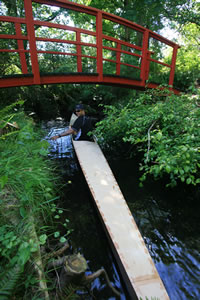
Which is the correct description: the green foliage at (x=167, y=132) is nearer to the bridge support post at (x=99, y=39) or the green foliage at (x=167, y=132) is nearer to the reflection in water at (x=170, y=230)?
the reflection in water at (x=170, y=230)

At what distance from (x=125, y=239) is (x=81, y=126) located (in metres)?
2.55

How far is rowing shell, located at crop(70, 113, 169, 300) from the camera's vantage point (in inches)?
55.5

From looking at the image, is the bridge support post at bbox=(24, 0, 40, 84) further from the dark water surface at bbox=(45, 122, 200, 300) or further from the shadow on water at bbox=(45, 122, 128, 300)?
the dark water surface at bbox=(45, 122, 200, 300)

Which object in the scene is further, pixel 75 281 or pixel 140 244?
pixel 140 244

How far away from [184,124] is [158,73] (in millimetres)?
8676

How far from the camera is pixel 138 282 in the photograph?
4.68 ft

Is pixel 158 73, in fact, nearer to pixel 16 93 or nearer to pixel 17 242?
pixel 16 93

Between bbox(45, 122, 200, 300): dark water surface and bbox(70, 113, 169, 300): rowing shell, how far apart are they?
0.99 ft

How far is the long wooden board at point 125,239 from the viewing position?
1409 mm

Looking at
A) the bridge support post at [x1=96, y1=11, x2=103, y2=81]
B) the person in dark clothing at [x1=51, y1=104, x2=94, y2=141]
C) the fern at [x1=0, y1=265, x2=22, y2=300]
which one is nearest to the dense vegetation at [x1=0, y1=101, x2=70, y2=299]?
the fern at [x1=0, y1=265, x2=22, y2=300]

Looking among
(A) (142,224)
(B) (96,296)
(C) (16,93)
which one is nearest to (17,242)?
(B) (96,296)

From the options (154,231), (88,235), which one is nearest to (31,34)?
(88,235)

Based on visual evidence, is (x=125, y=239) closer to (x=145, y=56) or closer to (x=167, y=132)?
(x=167, y=132)

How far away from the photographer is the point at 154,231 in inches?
89.5
